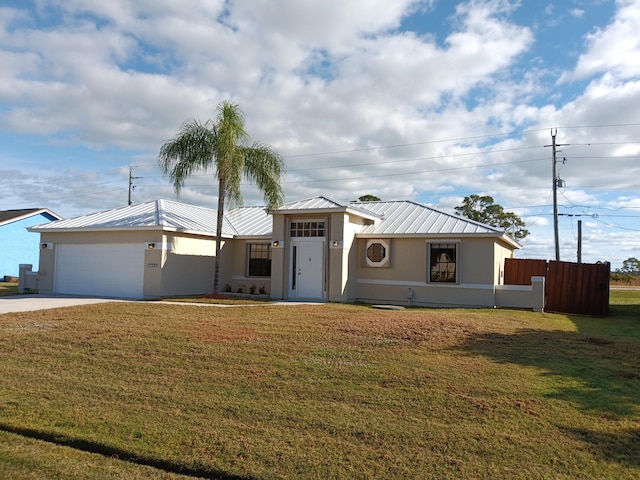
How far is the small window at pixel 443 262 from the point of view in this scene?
1848 centimetres

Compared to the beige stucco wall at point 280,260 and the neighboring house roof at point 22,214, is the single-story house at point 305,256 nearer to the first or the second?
the beige stucco wall at point 280,260

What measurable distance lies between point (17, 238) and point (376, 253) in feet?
A: 91.1

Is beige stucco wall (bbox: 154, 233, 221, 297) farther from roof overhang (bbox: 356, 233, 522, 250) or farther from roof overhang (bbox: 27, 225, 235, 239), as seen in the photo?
roof overhang (bbox: 356, 233, 522, 250)

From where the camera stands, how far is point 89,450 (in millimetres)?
5207

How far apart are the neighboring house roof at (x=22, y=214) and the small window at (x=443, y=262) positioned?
29044 mm

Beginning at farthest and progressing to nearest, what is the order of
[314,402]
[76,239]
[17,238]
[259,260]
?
[17,238], [259,260], [76,239], [314,402]

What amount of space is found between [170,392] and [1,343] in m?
4.97

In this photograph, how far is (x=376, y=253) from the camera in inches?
769

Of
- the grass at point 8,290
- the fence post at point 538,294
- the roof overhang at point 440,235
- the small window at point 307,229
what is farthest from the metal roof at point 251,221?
the fence post at point 538,294

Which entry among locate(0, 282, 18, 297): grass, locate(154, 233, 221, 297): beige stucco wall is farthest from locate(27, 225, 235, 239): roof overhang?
locate(0, 282, 18, 297): grass

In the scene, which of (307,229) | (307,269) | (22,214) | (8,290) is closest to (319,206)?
(307,229)

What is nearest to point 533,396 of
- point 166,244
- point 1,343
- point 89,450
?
point 89,450

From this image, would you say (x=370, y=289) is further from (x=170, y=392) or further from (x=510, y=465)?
(x=510, y=465)

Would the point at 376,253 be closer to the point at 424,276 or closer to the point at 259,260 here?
the point at 424,276
